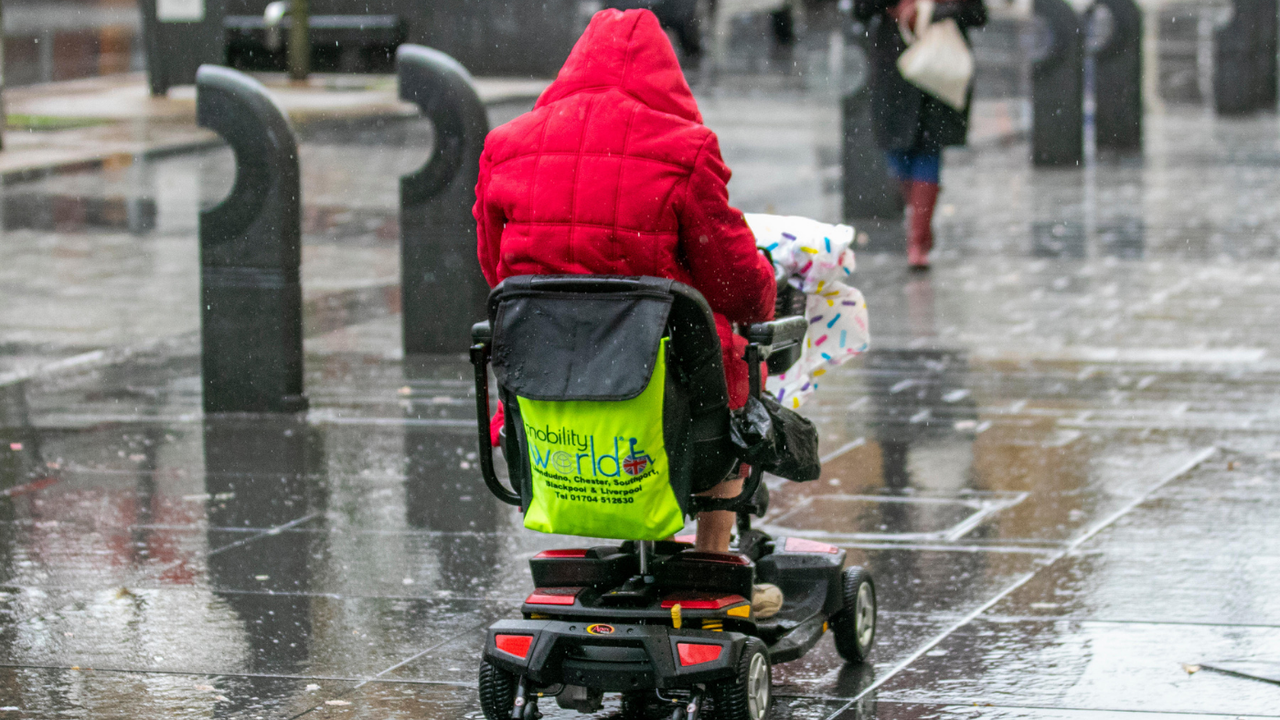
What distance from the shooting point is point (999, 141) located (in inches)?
730

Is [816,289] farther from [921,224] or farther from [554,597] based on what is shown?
[921,224]

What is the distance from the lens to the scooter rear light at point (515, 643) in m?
4.02

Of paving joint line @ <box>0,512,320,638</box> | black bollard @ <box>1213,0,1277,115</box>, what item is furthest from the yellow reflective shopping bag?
black bollard @ <box>1213,0,1277,115</box>

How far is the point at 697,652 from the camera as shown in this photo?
3.93m

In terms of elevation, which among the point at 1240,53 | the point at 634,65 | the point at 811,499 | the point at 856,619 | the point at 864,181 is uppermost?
the point at 634,65

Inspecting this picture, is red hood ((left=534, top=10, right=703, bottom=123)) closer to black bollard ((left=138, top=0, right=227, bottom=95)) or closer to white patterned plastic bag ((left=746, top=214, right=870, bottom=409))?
white patterned plastic bag ((left=746, top=214, right=870, bottom=409))

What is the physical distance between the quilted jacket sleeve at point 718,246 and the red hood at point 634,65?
0.46 ft

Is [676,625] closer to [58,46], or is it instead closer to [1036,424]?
[1036,424]

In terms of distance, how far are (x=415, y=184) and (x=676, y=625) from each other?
5304 mm

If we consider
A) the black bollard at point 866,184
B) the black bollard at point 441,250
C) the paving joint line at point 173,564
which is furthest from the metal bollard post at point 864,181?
the paving joint line at point 173,564

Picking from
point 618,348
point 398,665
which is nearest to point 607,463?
point 618,348

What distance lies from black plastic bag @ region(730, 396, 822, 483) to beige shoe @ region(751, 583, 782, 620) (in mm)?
323

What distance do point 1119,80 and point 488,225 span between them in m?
14.5

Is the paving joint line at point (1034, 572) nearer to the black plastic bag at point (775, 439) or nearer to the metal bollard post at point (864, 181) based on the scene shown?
the black plastic bag at point (775, 439)
